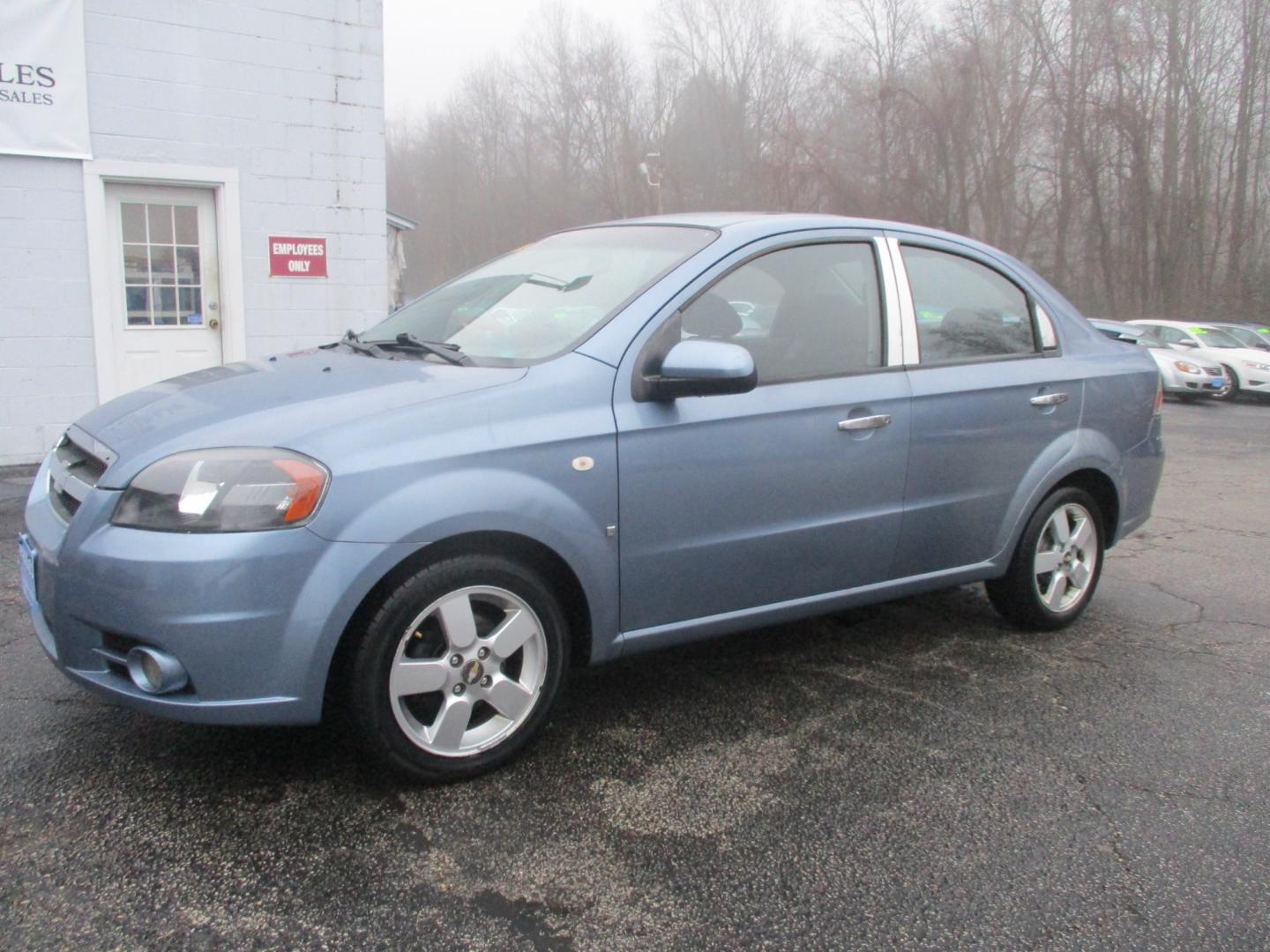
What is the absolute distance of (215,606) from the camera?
98.3 inches

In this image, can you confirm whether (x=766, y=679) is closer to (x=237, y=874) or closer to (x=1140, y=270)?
(x=237, y=874)

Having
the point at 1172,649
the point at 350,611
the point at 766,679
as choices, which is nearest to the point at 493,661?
the point at 350,611

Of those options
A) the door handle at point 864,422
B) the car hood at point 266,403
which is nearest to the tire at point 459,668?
the car hood at point 266,403

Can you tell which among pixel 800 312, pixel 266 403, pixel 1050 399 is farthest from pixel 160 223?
pixel 1050 399

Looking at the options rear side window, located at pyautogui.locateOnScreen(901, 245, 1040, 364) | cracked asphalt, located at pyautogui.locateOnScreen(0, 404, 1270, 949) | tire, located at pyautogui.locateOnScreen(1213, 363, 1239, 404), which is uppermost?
rear side window, located at pyautogui.locateOnScreen(901, 245, 1040, 364)

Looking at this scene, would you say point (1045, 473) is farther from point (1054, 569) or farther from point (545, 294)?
point (545, 294)

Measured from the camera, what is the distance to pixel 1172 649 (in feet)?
14.0

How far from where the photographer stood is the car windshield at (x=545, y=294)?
129 inches

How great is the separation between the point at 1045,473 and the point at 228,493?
306 centimetres

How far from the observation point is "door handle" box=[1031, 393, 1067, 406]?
4098 mm

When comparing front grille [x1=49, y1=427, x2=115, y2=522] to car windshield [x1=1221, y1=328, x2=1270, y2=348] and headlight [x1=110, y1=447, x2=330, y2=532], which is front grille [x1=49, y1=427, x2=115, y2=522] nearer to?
headlight [x1=110, y1=447, x2=330, y2=532]

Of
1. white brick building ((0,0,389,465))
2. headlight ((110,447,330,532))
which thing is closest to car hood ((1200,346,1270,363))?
white brick building ((0,0,389,465))

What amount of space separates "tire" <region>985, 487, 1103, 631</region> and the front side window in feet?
3.66

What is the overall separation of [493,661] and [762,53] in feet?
154
